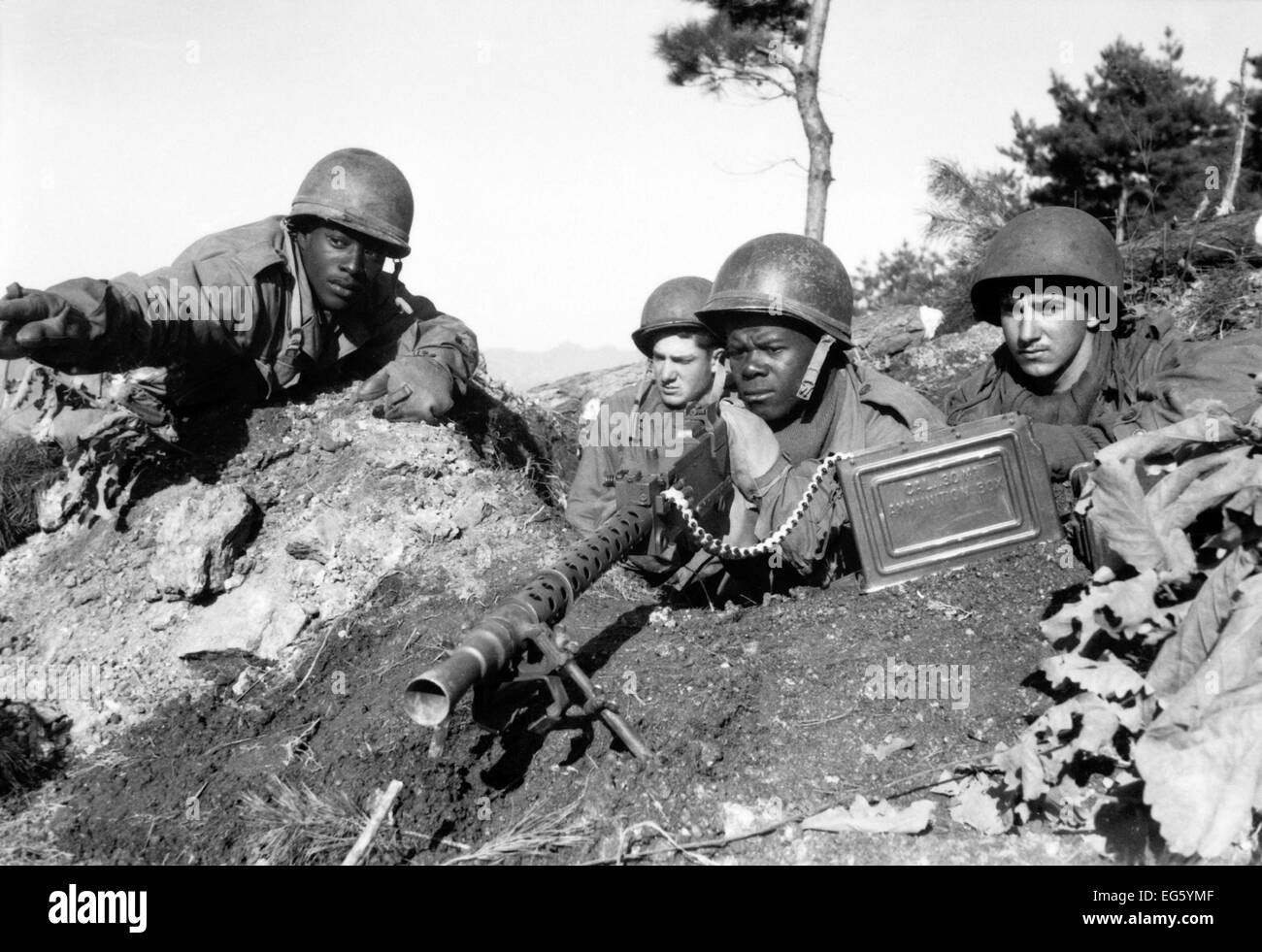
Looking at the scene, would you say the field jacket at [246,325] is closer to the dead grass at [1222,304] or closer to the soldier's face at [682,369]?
the soldier's face at [682,369]

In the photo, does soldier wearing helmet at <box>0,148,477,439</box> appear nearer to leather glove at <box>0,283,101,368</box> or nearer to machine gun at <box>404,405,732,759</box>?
leather glove at <box>0,283,101,368</box>

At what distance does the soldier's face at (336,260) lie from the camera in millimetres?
5754

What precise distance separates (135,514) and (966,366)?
6768 millimetres

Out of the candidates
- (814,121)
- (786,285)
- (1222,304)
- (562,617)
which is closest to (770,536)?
(786,285)

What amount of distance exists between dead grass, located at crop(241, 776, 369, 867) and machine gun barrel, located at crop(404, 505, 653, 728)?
1.25 feet

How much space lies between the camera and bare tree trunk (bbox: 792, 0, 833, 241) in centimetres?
1129

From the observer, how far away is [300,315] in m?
5.77

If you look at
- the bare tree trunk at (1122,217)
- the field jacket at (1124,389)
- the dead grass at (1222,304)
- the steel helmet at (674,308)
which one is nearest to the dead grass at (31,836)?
the steel helmet at (674,308)

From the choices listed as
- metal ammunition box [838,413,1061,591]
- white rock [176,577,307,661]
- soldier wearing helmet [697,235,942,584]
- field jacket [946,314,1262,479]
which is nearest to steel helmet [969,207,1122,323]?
field jacket [946,314,1262,479]

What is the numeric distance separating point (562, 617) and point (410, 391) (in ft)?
8.70

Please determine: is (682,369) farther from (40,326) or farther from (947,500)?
(40,326)

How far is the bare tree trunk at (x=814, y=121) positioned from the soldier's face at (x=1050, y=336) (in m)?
6.26
